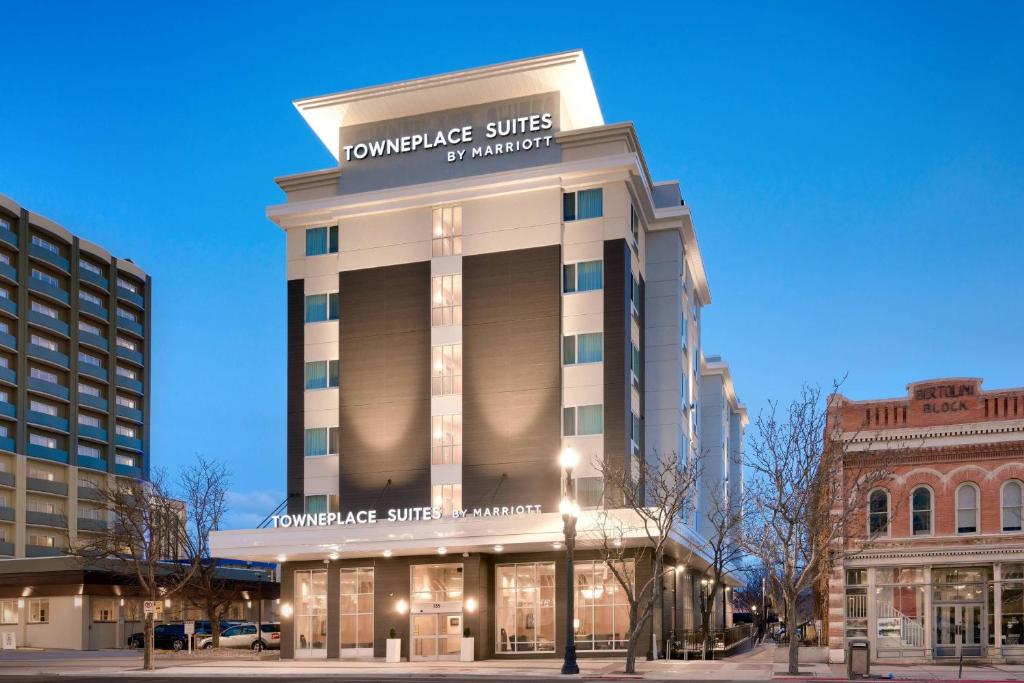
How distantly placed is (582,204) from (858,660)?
31.0 meters

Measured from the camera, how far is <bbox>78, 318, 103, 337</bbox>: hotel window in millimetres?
123844

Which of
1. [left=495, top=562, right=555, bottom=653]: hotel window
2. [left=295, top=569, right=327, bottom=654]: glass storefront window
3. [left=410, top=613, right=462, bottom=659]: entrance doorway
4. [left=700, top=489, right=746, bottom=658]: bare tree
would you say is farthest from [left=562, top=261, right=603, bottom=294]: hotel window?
[left=295, top=569, right=327, bottom=654]: glass storefront window

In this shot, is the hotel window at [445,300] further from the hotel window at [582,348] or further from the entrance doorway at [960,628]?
the entrance doorway at [960,628]

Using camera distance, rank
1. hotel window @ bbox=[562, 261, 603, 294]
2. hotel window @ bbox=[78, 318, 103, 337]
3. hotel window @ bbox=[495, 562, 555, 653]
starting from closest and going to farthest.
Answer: hotel window @ bbox=[495, 562, 555, 653]
hotel window @ bbox=[562, 261, 603, 294]
hotel window @ bbox=[78, 318, 103, 337]

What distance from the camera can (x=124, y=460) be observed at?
129375 mm

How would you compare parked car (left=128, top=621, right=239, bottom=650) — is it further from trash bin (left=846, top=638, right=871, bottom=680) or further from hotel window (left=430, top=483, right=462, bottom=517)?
trash bin (left=846, top=638, right=871, bottom=680)

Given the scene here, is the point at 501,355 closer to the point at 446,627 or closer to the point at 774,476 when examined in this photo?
the point at 446,627

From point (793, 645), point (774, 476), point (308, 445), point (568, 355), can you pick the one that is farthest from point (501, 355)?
point (793, 645)

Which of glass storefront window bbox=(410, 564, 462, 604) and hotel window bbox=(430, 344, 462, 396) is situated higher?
hotel window bbox=(430, 344, 462, 396)

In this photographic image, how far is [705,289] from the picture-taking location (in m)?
87.9

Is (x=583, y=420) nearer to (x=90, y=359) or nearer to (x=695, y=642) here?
(x=695, y=642)

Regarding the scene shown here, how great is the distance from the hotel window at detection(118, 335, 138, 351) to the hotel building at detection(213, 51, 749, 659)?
71652 mm

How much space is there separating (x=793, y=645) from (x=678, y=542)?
14.6m

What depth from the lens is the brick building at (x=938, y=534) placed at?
44688mm
